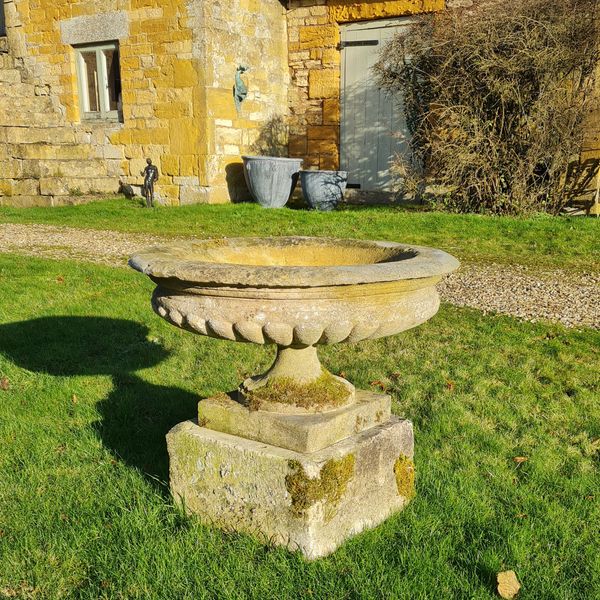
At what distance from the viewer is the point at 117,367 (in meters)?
4.38

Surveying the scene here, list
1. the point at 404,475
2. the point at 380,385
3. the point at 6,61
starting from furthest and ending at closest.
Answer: the point at 6,61, the point at 380,385, the point at 404,475

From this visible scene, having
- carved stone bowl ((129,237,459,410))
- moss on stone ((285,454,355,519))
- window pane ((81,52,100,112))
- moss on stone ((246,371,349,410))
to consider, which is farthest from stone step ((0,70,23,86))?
moss on stone ((285,454,355,519))

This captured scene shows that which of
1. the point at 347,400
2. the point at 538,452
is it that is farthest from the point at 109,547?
the point at 538,452

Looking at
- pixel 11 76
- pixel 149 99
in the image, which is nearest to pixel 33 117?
pixel 11 76

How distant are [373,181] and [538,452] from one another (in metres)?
9.44

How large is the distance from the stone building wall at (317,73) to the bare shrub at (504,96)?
230 centimetres

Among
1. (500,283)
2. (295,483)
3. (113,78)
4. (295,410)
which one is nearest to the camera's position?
(295,483)

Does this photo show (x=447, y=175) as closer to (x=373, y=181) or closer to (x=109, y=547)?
(x=373, y=181)

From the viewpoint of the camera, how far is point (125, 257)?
750cm

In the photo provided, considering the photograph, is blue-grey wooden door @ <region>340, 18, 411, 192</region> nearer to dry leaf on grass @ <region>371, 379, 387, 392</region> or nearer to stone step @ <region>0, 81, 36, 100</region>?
stone step @ <region>0, 81, 36, 100</region>

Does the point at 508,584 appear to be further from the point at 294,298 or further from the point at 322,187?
the point at 322,187

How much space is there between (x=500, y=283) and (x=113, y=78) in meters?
9.13

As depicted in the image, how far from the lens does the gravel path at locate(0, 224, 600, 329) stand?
5344 millimetres

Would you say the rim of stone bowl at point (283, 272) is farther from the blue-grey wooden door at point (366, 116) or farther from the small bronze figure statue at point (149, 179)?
the blue-grey wooden door at point (366, 116)
